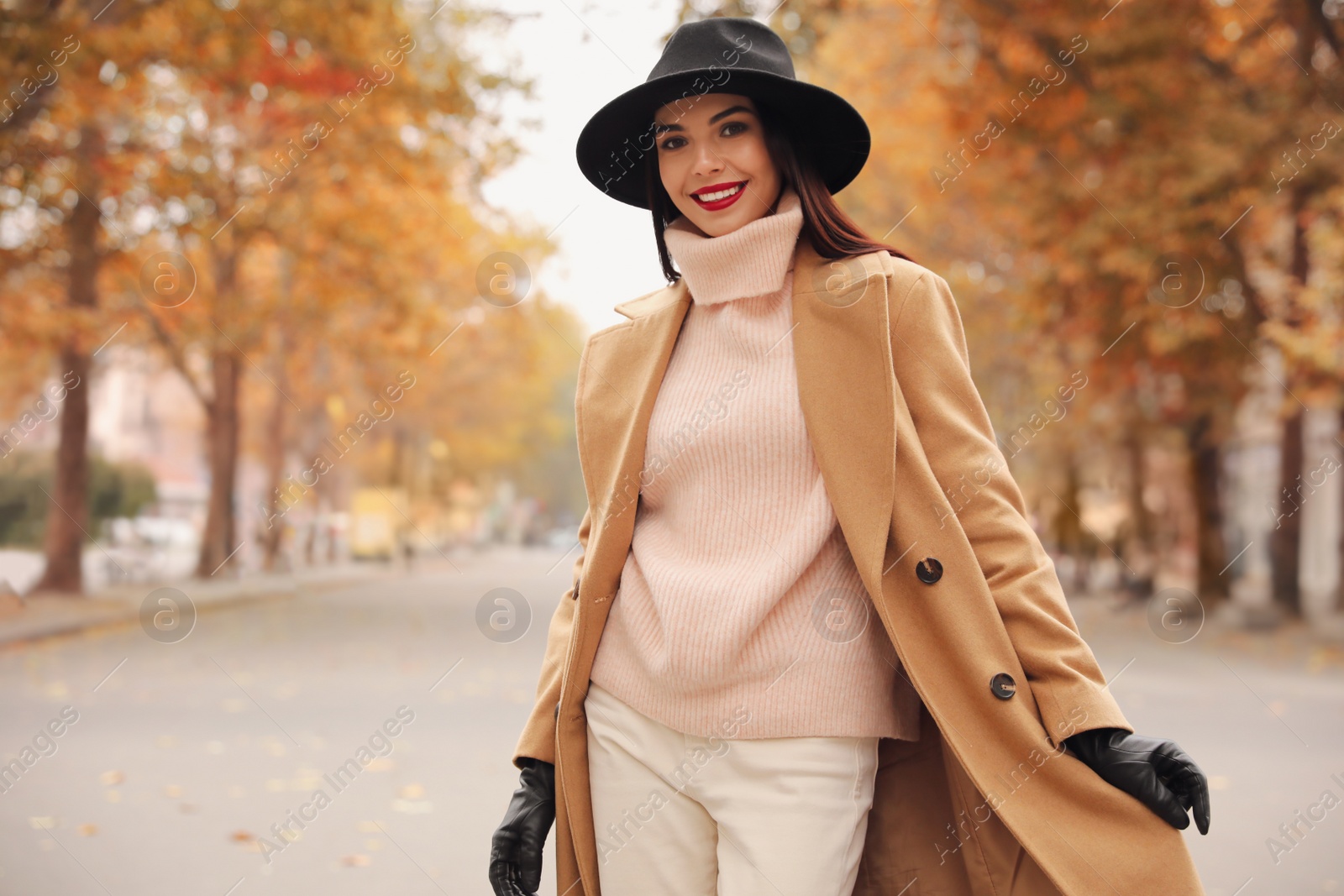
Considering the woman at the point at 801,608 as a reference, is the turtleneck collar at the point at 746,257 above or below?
above

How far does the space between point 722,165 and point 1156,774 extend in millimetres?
1293

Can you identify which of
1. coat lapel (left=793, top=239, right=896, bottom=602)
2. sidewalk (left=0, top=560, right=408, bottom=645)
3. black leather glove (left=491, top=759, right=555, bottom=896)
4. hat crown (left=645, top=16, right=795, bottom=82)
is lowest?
sidewalk (left=0, top=560, right=408, bottom=645)

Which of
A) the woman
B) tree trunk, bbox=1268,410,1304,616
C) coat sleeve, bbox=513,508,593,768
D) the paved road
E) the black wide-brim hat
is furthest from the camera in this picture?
tree trunk, bbox=1268,410,1304,616

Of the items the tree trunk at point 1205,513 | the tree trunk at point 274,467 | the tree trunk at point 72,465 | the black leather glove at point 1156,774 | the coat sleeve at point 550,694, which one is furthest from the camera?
the tree trunk at point 274,467

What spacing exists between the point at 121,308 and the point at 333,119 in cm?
622

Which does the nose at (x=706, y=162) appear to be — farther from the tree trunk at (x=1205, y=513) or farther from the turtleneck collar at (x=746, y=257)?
the tree trunk at (x=1205, y=513)

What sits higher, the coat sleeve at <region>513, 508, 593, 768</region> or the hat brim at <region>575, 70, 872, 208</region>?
the hat brim at <region>575, 70, 872, 208</region>

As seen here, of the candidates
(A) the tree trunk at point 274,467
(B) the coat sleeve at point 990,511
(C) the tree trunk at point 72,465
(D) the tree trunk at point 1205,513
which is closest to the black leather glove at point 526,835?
(B) the coat sleeve at point 990,511

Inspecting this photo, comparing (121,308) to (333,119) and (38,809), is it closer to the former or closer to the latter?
(333,119)

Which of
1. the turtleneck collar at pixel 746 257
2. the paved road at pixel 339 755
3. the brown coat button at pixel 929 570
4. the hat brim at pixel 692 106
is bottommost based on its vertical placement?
the paved road at pixel 339 755

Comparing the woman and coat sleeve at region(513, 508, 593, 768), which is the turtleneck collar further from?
coat sleeve at region(513, 508, 593, 768)

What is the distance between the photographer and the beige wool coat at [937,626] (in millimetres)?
1892

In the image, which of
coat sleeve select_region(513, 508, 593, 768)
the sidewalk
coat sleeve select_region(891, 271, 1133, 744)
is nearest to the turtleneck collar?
coat sleeve select_region(891, 271, 1133, 744)

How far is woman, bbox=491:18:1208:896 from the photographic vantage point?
1.93 meters
